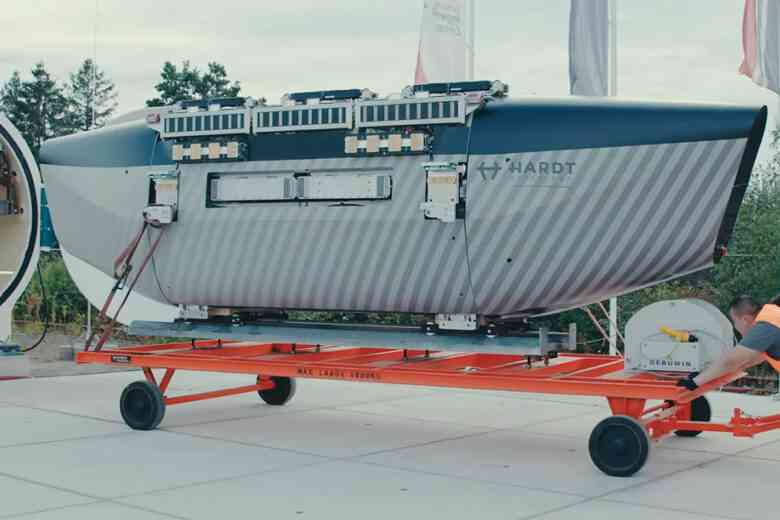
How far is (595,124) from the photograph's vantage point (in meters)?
7.28

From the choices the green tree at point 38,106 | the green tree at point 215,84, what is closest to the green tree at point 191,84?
the green tree at point 215,84

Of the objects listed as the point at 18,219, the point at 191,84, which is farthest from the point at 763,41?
the point at 191,84

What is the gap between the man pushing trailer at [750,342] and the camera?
6.39 meters

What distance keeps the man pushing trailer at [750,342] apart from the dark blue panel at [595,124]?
1.22 meters

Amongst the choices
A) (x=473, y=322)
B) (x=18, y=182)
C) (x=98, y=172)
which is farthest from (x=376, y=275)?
(x=18, y=182)

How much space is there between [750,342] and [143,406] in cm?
483

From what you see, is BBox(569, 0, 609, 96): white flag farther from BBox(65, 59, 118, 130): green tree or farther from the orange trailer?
BBox(65, 59, 118, 130): green tree

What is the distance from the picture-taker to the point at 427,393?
37.1ft

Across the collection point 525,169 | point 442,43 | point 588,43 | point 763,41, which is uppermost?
point 442,43

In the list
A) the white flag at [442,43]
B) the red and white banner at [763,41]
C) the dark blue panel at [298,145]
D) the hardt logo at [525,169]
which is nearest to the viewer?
the hardt logo at [525,169]

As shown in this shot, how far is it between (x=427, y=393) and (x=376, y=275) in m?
3.64

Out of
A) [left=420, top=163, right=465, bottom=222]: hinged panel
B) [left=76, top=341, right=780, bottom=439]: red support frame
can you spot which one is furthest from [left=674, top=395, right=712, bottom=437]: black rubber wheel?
[left=420, top=163, right=465, bottom=222]: hinged panel

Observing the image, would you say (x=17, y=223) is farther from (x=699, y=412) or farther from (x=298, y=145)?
(x=699, y=412)

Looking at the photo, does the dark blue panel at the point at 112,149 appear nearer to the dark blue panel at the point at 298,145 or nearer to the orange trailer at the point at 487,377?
the dark blue panel at the point at 298,145
